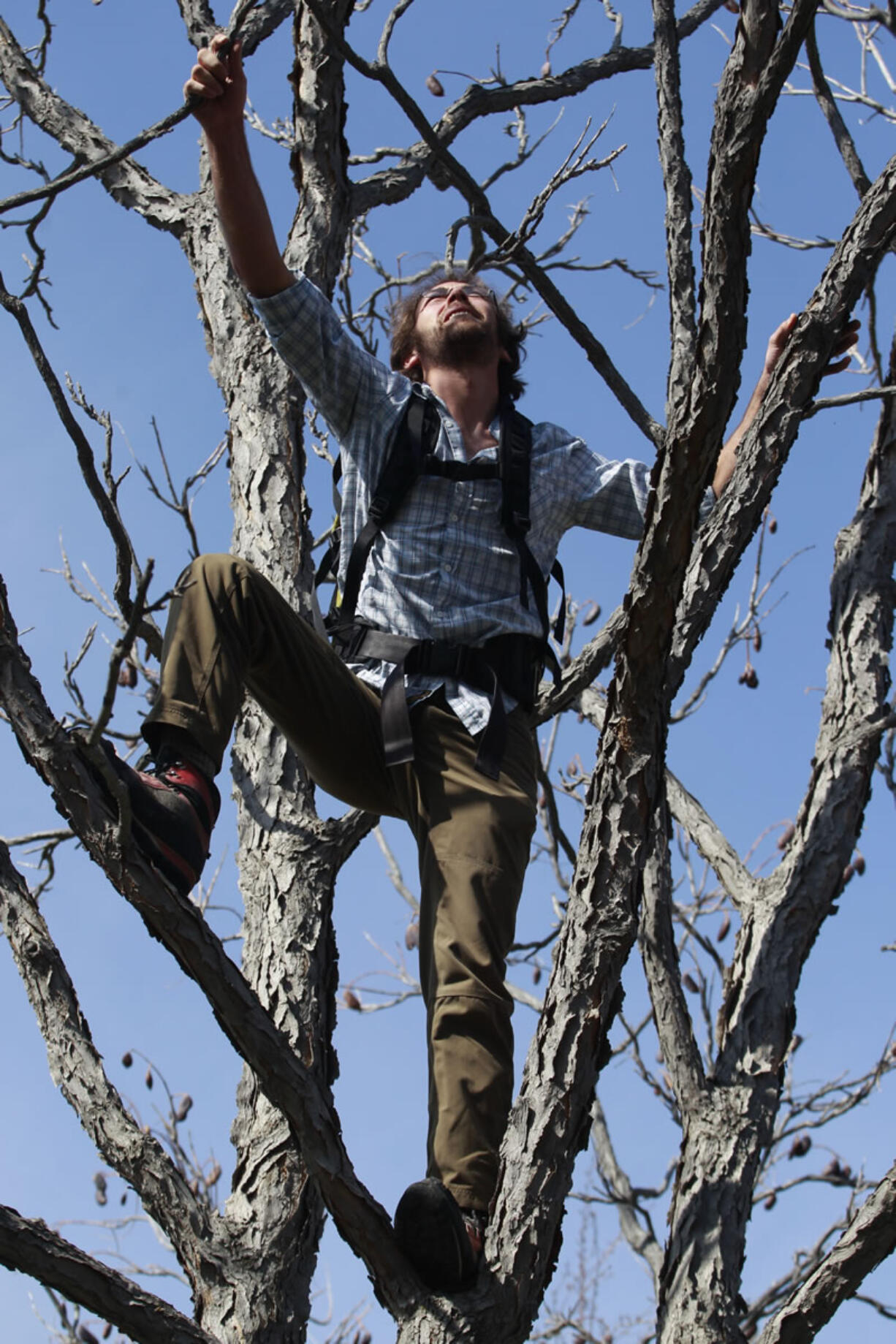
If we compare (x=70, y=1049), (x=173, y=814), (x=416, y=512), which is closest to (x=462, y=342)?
(x=416, y=512)

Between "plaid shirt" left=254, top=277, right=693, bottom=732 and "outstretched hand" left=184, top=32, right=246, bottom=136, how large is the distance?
0.44m

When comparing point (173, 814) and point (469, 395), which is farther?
point (469, 395)

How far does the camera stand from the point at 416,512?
3.49m

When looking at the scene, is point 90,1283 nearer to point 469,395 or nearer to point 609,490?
point 609,490

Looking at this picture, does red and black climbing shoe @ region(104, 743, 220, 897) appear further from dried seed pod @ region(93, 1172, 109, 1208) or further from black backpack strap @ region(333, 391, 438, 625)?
dried seed pod @ region(93, 1172, 109, 1208)

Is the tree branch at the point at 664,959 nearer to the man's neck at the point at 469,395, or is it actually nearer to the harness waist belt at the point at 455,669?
the harness waist belt at the point at 455,669

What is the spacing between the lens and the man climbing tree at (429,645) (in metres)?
2.71

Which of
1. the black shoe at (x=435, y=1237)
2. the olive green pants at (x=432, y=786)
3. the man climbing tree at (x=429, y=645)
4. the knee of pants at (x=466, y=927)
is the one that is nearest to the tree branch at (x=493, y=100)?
the man climbing tree at (x=429, y=645)

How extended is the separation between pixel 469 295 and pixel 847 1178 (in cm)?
482

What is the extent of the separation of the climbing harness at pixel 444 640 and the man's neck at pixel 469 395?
141 millimetres

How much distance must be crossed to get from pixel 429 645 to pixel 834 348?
115cm

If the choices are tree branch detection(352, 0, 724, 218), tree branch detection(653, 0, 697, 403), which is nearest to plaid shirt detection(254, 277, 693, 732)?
tree branch detection(653, 0, 697, 403)

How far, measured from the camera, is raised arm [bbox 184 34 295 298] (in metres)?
2.99

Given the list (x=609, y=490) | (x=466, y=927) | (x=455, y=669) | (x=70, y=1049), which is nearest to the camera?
(x=70, y=1049)
